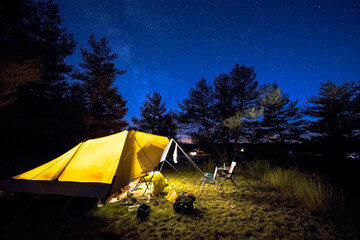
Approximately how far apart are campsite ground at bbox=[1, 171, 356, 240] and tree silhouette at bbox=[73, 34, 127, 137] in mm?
8459

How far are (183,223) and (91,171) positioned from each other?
2307 millimetres

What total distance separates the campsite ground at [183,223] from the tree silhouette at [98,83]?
8459mm

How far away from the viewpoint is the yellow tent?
3.02 meters

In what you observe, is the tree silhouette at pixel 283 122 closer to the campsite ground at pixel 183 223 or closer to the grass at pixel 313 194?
the grass at pixel 313 194

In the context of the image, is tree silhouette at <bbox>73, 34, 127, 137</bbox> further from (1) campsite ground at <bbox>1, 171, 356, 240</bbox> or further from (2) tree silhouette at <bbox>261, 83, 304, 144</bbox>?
(2) tree silhouette at <bbox>261, 83, 304, 144</bbox>

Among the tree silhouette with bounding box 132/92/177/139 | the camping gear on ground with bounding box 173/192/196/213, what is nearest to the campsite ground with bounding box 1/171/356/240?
the camping gear on ground with bounding box 173/192/196/213

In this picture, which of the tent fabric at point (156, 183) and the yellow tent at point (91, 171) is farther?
the tent fabric at point (156, 183)

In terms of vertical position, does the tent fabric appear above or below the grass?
below

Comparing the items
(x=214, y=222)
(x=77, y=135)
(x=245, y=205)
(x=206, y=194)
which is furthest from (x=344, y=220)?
(x=77, y=135)


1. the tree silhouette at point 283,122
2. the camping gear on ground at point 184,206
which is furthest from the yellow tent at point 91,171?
the tree silhouette at point 283,122

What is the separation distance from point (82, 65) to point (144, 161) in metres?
10.7

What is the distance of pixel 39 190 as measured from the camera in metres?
3.05

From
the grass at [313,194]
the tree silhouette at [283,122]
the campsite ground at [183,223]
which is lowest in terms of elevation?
the campsite ground at [183,223]

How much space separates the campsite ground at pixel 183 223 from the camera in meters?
2.38
